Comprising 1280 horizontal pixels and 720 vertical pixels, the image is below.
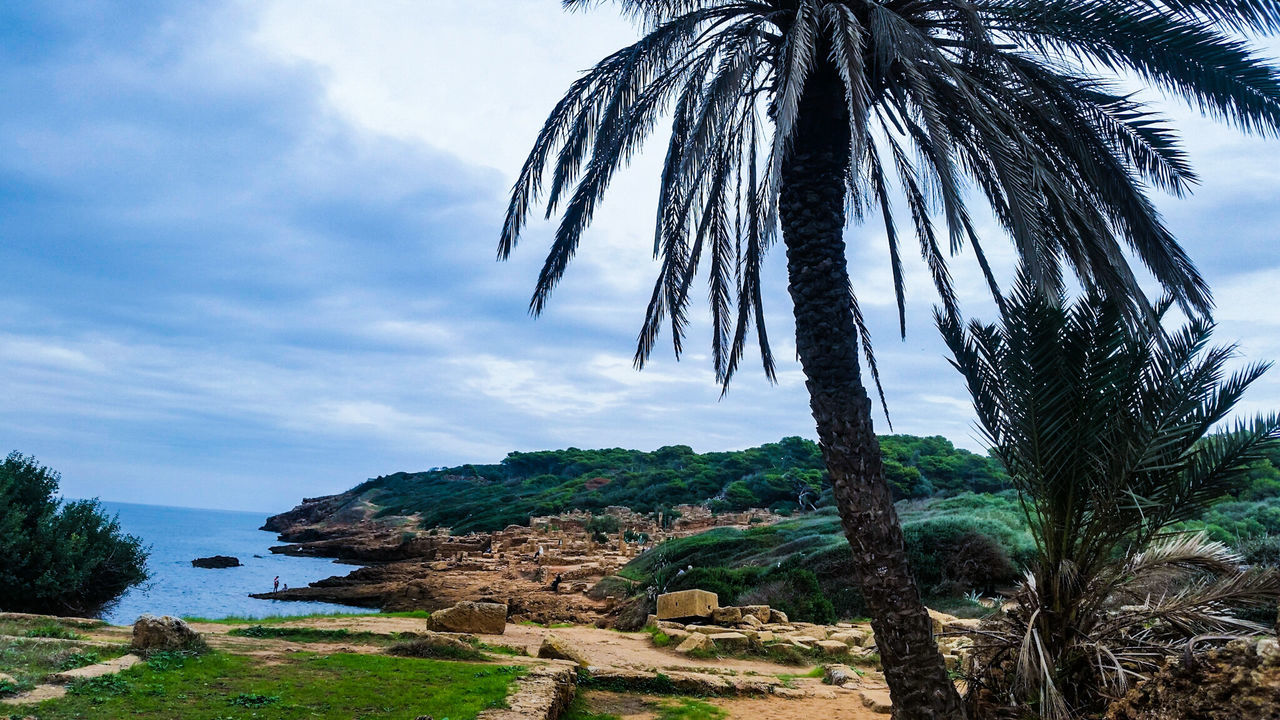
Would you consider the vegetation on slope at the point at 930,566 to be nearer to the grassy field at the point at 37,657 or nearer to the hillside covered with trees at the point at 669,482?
the grassy field at the point at 37,657

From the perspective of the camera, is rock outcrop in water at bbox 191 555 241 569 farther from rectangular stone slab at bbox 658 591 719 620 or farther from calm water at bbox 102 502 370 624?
rectangular stone slab at bbox 658 591 719 620

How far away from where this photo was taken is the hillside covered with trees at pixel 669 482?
162 ft

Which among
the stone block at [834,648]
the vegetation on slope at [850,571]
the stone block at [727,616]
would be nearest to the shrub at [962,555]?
the vegetation on slope at [850,571]

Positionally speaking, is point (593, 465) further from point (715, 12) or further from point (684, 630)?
point (715, 12)

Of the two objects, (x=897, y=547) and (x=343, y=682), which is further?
(x=343, y=682)

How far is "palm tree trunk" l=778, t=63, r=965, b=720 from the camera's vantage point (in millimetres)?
6273

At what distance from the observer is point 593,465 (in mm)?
88375

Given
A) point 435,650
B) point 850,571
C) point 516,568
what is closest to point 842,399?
point 435,650

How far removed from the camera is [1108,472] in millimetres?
6375

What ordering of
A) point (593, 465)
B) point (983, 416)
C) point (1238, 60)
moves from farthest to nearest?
1. point (593, 465)
2. point (983, 416)
3. point (1238, 60)

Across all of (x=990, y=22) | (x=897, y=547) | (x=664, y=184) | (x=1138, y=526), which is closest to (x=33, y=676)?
(x=664, y=184)

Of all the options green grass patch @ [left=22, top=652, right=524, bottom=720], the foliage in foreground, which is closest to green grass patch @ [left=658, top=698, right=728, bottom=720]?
green grass patch @ [left=22, top=652, right=524, bottom=720]

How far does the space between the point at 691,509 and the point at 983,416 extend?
146ft

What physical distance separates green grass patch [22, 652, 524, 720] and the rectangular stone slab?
290 inches
